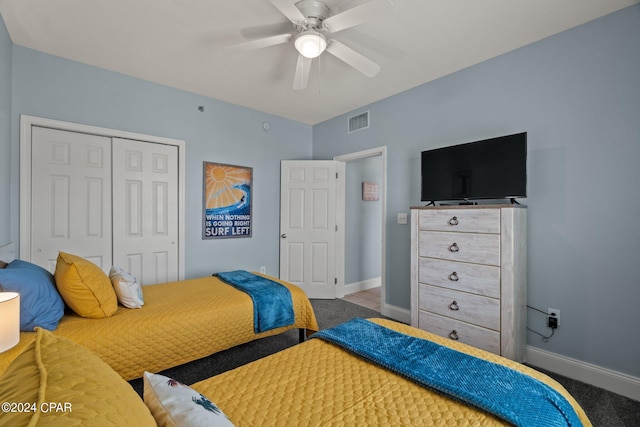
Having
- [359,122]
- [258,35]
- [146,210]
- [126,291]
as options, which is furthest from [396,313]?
[258,35]

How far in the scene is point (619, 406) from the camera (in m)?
1.97

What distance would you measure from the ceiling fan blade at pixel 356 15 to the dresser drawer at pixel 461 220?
5.39 ft

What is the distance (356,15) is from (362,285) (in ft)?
12.9

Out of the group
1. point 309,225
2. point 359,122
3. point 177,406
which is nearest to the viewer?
point 177,406

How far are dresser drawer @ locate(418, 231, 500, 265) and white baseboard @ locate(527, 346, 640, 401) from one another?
924mm

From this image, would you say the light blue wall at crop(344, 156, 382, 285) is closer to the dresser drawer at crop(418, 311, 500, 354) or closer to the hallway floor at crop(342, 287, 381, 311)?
the hallway floor at crop(342, 287, 381, 311)

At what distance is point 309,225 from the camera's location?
4430 mm

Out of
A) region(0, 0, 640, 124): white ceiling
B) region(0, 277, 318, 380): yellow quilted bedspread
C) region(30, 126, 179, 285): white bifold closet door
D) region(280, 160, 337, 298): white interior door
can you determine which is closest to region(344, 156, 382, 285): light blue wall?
region(280, 160, 337, 298): white interior door

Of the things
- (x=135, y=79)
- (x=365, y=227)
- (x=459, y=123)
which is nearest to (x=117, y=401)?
(x=459, y=123)

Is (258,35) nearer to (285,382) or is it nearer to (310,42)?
(310,42)

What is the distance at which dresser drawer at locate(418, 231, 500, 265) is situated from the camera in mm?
2367

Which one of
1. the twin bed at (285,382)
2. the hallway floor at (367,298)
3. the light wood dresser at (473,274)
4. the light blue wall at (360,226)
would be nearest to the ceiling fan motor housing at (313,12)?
the light wood dresser at (473,274)

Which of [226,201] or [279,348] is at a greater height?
[226,201]

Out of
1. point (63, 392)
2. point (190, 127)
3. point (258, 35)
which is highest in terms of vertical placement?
point (258, 35)
